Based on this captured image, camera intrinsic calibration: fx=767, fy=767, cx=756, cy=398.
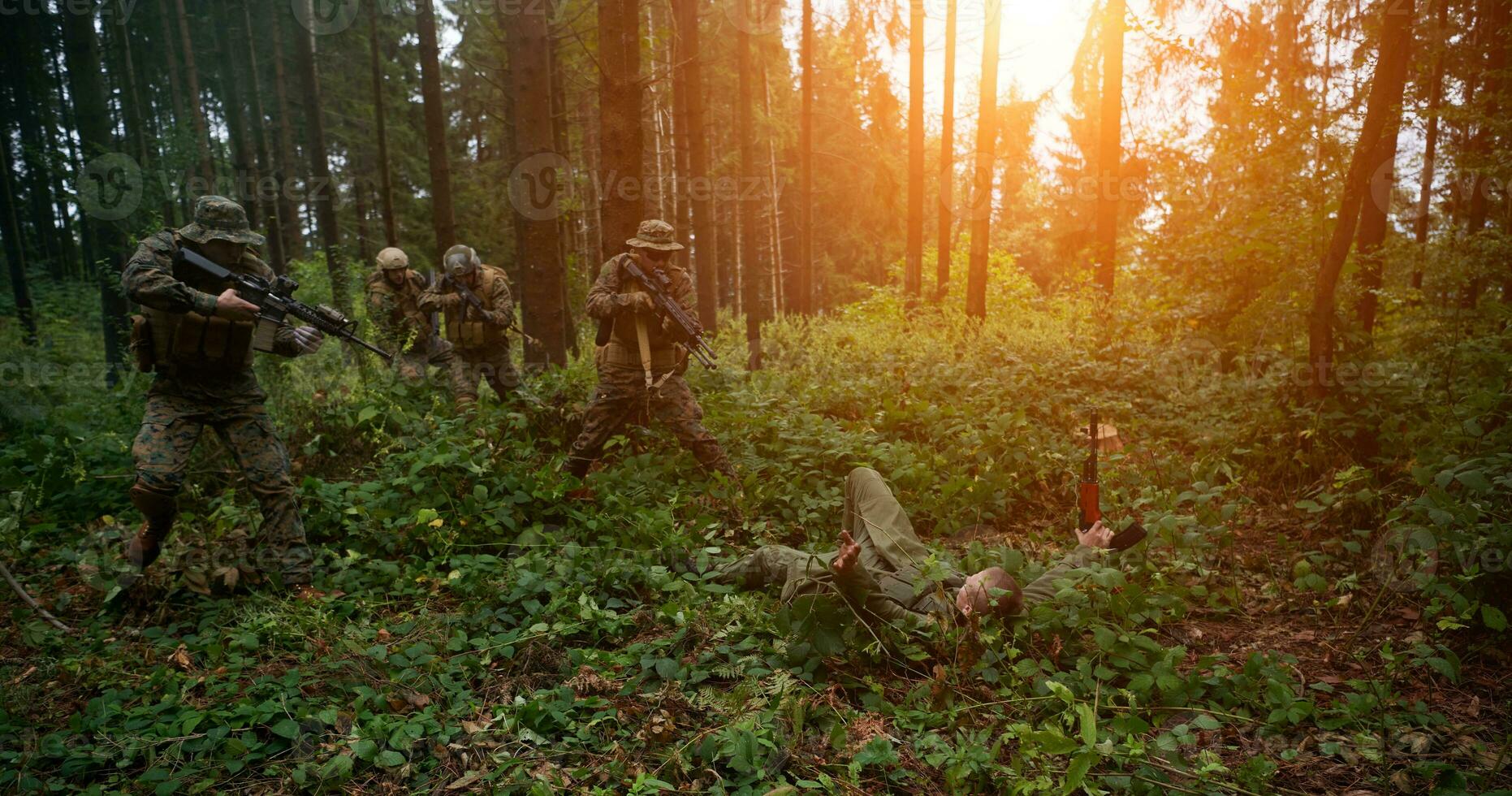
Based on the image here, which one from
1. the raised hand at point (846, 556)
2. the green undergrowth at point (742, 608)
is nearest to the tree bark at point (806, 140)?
the green undergrowth at point (742, 608)

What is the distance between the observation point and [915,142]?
17312 millimetres

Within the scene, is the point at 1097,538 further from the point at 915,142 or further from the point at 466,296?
the point at 915,142

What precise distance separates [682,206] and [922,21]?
7.30m

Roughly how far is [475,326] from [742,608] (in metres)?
5.37

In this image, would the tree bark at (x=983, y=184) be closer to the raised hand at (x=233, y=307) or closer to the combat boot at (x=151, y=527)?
the raised hand at (x=233, y=307)

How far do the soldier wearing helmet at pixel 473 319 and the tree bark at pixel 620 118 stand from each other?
78.4 inches

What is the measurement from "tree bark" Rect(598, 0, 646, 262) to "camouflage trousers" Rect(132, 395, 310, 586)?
3.46 m

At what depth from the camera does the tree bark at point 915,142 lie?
16594 mm

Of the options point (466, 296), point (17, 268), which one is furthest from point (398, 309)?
point (17, 268)

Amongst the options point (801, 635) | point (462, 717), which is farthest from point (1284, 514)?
point (462, 717)

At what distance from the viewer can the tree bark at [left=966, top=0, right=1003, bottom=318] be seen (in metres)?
13.2

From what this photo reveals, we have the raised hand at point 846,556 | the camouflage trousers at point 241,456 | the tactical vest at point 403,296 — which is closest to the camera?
the raised hand at point 846,556

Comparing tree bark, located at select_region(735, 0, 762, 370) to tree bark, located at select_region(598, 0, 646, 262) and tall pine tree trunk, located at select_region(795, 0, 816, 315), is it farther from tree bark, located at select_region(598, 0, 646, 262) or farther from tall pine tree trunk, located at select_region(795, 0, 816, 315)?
tree bark, located at select_region(598, 0, 646, 262)

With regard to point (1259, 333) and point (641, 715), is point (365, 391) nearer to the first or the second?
point (641, 715)
